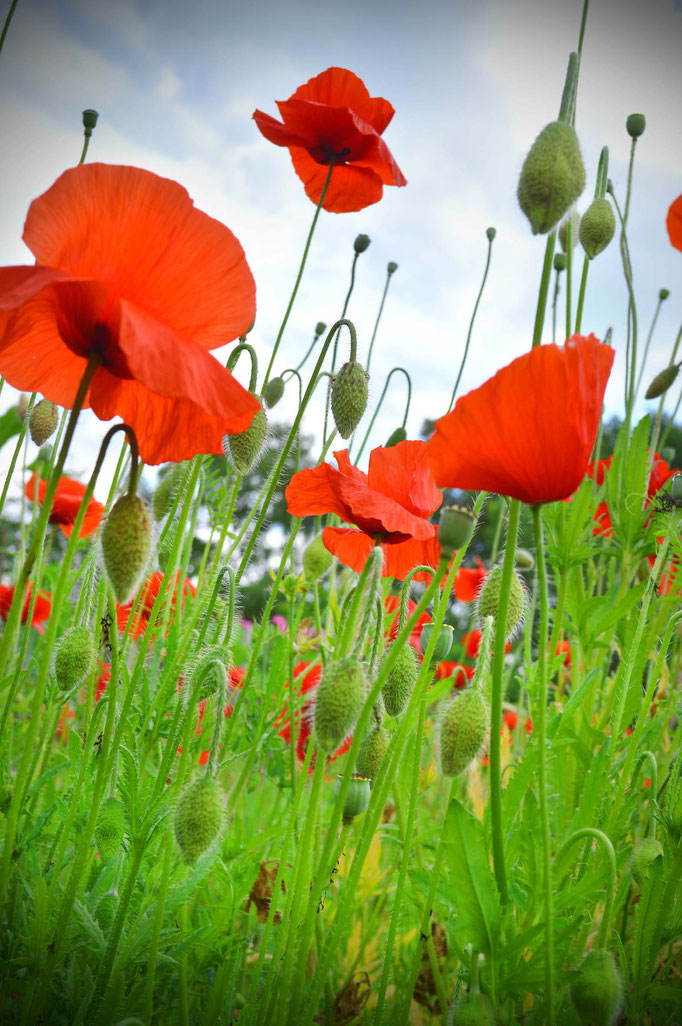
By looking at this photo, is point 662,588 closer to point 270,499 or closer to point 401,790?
point 401,790

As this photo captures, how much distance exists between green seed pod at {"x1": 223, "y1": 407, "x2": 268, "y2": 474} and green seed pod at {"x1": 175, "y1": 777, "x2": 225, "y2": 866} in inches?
19.8

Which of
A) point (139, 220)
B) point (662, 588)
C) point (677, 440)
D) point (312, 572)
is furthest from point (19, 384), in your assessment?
point (677, 440)

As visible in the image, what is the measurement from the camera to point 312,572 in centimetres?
154

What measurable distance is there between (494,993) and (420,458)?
741 millimetres

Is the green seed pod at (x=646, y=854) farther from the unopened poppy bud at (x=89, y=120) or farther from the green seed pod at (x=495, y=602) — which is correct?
the unopened poppy bud at (x=89, y=120)

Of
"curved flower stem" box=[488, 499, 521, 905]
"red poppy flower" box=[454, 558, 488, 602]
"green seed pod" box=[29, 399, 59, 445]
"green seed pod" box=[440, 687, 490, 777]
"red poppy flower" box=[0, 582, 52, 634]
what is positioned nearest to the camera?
"curved flower stem" box=[488, 499, 521, 905]

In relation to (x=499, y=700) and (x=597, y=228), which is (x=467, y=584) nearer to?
(x=597, y=228)

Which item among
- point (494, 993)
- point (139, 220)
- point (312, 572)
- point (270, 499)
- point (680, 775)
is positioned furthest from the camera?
point (312, 572)

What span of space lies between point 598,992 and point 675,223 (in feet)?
4.04

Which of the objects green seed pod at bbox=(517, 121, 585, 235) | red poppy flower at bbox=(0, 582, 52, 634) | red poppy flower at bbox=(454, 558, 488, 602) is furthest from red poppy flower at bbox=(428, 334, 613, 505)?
red poppy flower at bbox=(454, 558, 488, 602)

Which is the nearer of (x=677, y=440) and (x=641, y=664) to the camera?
(x=641, y=664)

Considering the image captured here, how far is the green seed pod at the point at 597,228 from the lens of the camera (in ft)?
4.42

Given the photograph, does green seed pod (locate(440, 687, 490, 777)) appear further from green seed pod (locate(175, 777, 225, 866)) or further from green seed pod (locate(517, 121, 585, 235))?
green seed pod (locate(517, 121, 585, 235))

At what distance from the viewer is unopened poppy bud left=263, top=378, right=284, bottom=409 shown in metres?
1.52
